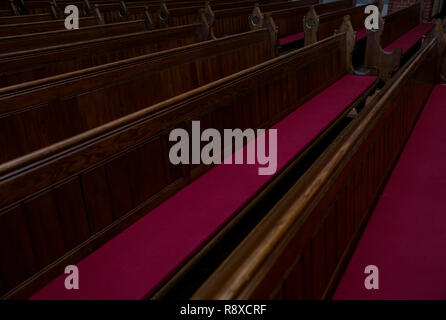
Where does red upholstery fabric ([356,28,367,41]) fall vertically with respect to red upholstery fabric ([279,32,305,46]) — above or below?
below

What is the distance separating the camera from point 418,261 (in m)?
1.50

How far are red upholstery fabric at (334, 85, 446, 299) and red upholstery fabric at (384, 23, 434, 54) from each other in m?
3.71

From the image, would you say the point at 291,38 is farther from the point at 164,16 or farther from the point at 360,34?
the point at 164,16

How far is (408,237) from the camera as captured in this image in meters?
1.64

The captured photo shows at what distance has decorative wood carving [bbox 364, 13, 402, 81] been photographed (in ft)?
15.1

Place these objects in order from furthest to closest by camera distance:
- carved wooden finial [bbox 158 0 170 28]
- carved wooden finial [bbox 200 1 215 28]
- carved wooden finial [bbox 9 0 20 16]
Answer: carved wooden finial [bbox 9 0 20 16] < carved wooden finial [bbox 158 0 170 28] < carved wooden finial [bbox 200 1 215 28]

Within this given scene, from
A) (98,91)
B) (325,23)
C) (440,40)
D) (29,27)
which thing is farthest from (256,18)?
(98,91)

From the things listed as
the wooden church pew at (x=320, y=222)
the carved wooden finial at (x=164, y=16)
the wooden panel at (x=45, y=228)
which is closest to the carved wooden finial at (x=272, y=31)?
the carved wooden finial at (x=164, y=16)

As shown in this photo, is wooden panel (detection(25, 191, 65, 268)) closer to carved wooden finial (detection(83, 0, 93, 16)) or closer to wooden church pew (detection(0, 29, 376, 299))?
wooden church pew (detection(0, 29, 376, 299))

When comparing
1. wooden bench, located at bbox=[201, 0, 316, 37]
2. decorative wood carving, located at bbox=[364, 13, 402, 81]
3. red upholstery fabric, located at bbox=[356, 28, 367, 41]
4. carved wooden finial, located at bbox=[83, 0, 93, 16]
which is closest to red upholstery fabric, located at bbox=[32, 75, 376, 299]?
decorative wood carving, located at bbox=[364, 13, 402, 81]

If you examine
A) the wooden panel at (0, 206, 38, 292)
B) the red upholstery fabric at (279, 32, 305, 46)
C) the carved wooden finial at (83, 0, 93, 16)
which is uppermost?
the carved wooden finial at (83, 0, 93, 16)

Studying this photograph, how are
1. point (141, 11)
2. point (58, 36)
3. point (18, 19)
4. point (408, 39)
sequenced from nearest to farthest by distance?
1. point (58, 36)
2. point (18, 19)
3. point (141, 11)
4. point (408, 39)

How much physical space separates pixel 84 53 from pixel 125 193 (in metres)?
1.88
